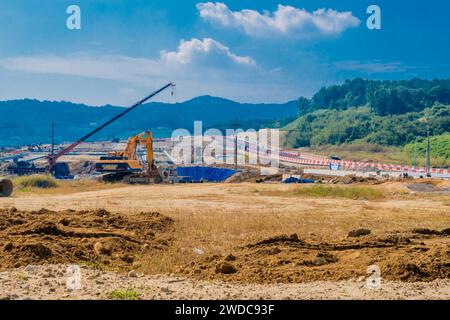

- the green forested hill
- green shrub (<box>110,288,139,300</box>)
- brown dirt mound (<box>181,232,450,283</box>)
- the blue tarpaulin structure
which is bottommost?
the blue tarpaulin structure

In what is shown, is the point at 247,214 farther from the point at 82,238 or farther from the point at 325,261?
the point at 325,261

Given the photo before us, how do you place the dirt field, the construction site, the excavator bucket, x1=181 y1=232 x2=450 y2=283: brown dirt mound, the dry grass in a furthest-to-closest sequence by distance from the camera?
the excavator bucket → the dry grass → the dirt field → x1=181 y1=232 x2=450 y2=283: brown dirt mound → the construction site

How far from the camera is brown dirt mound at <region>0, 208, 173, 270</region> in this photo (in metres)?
12.4

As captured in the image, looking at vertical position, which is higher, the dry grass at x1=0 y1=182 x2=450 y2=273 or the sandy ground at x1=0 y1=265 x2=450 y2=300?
the sandy ground at x1=0 y1=265 x2=450 y2=300

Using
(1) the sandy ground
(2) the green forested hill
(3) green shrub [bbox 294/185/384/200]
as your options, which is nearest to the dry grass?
(3) green shrub [bbox 294/185/384/200]

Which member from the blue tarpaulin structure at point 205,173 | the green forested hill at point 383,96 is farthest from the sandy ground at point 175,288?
the green forested hill at point 383,96

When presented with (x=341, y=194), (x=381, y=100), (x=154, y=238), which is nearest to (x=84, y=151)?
(x=381, y=100)

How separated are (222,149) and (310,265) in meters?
90.2

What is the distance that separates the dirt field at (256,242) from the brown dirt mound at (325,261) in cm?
2

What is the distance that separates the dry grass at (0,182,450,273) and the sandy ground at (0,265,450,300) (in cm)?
188

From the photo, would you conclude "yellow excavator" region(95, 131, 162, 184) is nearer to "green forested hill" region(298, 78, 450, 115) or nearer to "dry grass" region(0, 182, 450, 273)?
"dry grass" region(0, 182, 450, 273)

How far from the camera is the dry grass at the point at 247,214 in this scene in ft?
55.1

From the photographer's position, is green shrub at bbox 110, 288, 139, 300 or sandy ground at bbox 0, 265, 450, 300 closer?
green shrub at bbox 110, 288, 139, 300

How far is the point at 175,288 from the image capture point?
10453 mm
